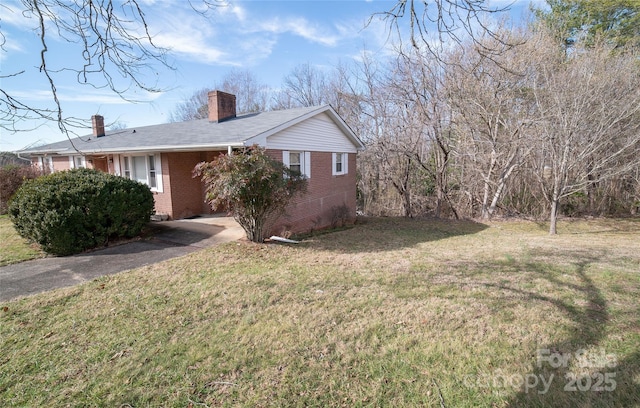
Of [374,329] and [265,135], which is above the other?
[265,135]

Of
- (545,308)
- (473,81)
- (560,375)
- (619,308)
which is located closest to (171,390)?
(560,375)

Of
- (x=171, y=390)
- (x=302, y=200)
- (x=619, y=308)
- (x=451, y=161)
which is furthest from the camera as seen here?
(x=451, y=161)

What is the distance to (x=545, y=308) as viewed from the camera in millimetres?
3982

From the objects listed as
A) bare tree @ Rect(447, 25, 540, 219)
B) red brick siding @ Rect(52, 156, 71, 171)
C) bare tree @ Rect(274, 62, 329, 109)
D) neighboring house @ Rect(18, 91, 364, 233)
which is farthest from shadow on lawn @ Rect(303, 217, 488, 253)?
bare tree @ Rect(274, 62, 329, 109)

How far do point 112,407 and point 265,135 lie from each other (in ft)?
23.0

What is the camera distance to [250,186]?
282 inches

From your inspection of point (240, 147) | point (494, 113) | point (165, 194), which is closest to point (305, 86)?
point (494, 113)

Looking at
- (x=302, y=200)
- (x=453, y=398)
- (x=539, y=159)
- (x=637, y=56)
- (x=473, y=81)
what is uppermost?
(x=637, y=56)

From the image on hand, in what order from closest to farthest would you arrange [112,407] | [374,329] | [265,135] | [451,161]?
[112,407], [374,329], [265,135], [451,161]

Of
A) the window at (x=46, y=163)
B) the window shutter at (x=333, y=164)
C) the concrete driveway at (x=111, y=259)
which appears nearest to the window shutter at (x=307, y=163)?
the window shutter at (x=333, y=164)

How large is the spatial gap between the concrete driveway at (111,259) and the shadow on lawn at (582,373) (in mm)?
6302

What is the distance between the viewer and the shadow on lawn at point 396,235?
8.14 metres

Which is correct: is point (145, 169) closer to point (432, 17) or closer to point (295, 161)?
point (295, 161)

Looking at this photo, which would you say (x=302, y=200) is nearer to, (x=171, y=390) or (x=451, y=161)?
(x=171, y=390)
